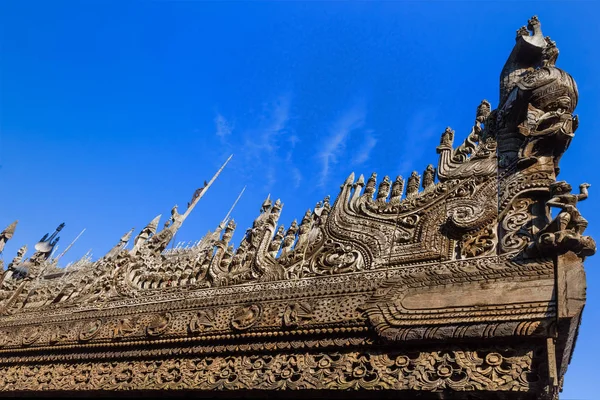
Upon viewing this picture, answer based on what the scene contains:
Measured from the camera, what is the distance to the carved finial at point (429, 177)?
5625 mm

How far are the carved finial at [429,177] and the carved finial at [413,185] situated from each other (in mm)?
109

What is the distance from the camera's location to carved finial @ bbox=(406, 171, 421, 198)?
5680 mm

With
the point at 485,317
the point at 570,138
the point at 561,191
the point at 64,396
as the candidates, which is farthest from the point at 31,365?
the point at 570,138

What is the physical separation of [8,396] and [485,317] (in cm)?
642

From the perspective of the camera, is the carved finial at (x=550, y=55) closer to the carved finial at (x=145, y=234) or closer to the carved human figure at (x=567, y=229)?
the carved human figure at (x=567, y=229)

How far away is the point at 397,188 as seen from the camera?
19.1ft

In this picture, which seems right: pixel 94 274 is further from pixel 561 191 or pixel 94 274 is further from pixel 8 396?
pixel 561 191

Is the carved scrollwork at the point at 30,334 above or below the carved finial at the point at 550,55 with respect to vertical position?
below

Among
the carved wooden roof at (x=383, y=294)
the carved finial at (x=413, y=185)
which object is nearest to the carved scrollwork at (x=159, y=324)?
the carved wooden roof at (x=383, y=294)

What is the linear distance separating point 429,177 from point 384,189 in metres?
0.61

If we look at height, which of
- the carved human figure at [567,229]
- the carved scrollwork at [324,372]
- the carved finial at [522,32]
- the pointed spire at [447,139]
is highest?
the carved finial at [522,32]

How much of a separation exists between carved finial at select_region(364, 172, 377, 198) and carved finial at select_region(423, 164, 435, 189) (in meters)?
0.72

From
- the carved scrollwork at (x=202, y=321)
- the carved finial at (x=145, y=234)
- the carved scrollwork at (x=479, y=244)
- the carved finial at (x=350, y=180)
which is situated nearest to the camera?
the carved scrollwork at (x=479, y=244)

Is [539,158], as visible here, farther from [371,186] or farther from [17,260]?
[17,260]
